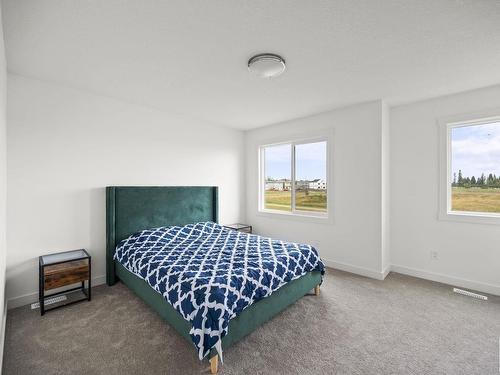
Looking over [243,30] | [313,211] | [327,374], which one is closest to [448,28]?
[243,30]

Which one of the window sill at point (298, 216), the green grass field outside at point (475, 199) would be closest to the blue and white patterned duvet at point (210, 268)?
the window sill at point (298, 216)

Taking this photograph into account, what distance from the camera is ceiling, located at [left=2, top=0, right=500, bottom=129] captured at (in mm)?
1595

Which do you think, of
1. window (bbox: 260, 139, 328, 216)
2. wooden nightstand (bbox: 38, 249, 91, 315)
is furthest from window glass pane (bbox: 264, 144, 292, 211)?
wooden nightstand (bbox: 38, 249, 91, 315)

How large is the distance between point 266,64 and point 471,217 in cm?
308

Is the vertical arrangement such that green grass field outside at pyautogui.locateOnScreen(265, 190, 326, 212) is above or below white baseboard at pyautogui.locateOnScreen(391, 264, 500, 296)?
above

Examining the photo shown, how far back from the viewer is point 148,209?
3.35 meters

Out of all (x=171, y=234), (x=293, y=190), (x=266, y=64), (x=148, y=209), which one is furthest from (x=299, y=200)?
(x=266, y=64)

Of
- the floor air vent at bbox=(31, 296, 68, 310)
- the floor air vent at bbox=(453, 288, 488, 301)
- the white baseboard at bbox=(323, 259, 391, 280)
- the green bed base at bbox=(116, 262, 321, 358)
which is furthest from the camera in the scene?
the white baseboard at bbox=(323, 259, 391, 280)

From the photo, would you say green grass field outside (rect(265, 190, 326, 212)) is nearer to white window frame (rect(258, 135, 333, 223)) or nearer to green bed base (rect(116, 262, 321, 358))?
white window frame (rect(258, 135, 333, 223))

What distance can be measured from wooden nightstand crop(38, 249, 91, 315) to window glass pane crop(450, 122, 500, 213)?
4.53 metres

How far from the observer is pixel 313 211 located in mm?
4141

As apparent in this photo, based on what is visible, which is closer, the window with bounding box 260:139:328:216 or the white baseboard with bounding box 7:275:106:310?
the white baseboard with bounding box 7:275:106:310

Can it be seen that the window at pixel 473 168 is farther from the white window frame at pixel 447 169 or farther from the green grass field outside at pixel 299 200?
the green grass field outside at pixel 299 200

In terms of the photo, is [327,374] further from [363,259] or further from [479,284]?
[479,284]
